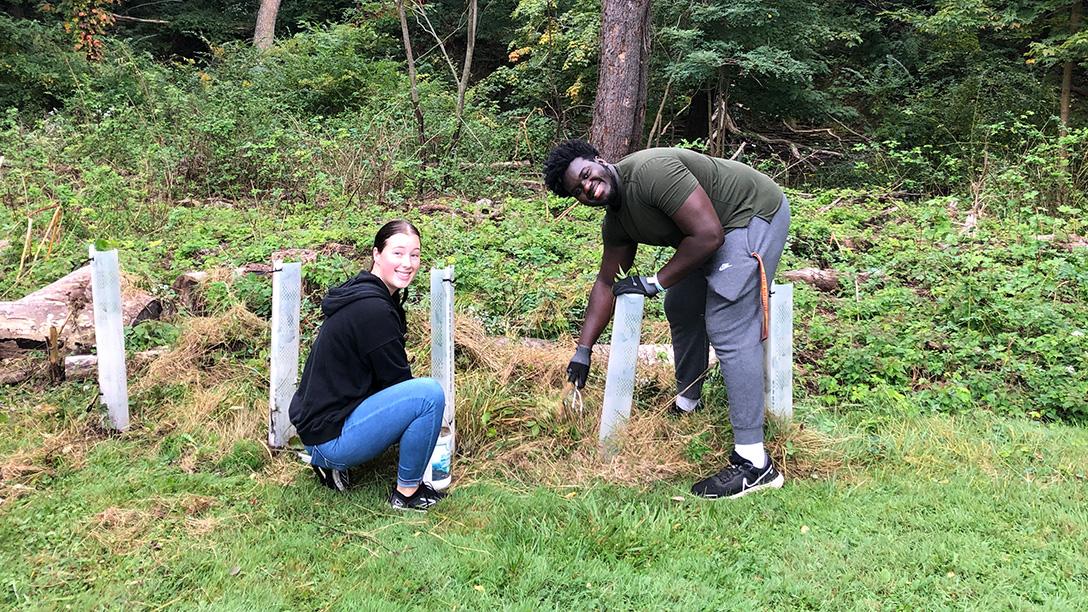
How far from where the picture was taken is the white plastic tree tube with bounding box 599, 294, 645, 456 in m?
3.41

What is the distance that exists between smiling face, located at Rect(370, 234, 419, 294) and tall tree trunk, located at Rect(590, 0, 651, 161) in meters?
4.79

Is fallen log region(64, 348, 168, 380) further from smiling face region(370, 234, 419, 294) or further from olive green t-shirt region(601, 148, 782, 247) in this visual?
olive green t-shirt region(601, 148, 782, 247)

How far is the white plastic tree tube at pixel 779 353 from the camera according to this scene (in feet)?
11.7

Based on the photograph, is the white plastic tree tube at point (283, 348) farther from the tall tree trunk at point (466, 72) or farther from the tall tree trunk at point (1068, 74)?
the tall tree trunk at point (1068, 74)

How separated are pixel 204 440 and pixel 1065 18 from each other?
10763 millimetres

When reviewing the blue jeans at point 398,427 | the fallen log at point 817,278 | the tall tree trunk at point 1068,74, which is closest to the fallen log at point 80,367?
the blue jeans at point 398,427

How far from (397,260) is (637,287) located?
109 centimetres

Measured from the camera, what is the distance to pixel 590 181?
128 inches

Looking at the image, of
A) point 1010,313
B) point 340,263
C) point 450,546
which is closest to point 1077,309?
point 1010,313

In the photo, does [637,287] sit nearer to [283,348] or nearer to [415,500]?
[415,500]

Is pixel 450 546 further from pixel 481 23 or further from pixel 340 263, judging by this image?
pixel 481 23

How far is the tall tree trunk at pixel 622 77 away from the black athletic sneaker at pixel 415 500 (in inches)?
202

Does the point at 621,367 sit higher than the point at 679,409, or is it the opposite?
the point at 621,367

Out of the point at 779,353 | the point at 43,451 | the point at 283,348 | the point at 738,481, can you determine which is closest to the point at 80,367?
the point at 43,451
